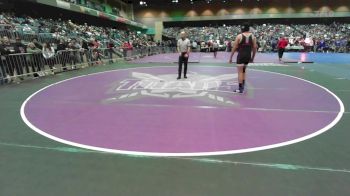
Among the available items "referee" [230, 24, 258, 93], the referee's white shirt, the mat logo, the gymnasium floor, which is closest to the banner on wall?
the mat logo

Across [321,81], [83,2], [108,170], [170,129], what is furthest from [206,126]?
[83,2]

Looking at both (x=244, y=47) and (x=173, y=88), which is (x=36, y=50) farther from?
(x=244, y=47)

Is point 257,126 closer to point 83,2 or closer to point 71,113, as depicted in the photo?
point 71,113

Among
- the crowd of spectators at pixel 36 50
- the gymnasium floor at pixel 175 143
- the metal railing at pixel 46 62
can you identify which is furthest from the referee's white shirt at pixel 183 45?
the crowd of spectators at pixel 36 50

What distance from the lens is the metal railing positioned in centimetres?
1118

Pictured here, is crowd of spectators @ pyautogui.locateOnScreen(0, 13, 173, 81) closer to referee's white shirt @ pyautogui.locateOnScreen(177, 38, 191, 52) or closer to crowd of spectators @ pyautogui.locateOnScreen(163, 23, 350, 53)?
referee's white shirt @ pyautogui.locateOnScreen(177, 38, 191, 52)

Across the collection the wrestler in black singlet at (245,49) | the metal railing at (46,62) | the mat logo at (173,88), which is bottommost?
the mat logo at (173,88)

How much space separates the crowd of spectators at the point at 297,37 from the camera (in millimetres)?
34594

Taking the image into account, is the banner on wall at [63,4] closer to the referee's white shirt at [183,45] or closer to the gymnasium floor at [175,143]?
the referee's white shirt at [183,45]

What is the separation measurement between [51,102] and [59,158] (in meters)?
3.79

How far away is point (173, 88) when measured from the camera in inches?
365

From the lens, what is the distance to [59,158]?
3977 millimetres

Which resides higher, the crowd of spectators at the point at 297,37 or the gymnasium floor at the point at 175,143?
the crowd of spectators at the point at 297,37

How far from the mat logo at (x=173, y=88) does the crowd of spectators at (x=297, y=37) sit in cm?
2522
